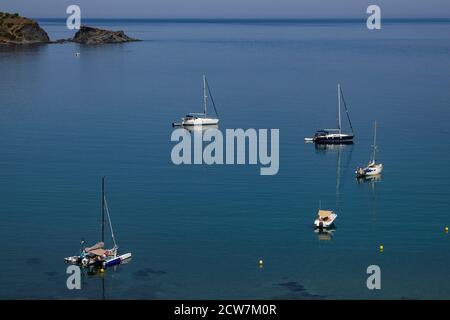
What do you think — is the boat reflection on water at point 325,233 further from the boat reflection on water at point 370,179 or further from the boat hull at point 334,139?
the boat hull at point 334,139

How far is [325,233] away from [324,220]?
127 centimetres

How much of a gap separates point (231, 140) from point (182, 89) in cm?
5425

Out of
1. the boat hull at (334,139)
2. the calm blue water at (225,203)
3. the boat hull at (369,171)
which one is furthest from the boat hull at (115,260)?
the boat hull at (334,139)

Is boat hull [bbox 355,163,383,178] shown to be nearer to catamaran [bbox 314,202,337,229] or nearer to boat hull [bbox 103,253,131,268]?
catamaran [bbox 314,202,337,229]

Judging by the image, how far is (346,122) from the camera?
126 metres

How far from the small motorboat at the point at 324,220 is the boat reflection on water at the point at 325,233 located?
347 millimetres

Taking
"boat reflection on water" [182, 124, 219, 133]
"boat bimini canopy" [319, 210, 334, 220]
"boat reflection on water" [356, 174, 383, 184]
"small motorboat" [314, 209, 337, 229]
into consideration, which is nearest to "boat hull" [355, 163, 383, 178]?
"boat reflection on water" [356, 174, 383, 184]

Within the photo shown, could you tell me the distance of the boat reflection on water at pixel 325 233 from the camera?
72875mm

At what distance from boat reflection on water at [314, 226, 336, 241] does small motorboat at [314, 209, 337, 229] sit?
1.14 ft

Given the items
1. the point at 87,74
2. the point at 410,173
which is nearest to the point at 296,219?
the point at 410,173

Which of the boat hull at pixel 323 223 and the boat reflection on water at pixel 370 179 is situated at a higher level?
the boat reflection on water at pixel 370 179

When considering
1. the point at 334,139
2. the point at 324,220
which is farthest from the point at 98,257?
the point at 334,139

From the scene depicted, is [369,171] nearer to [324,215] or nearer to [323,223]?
[324,215]

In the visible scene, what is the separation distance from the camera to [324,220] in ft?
245
